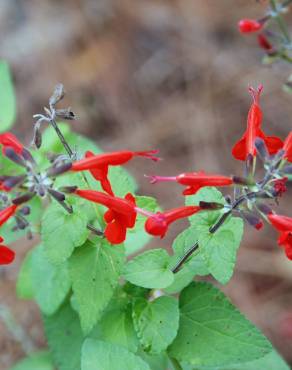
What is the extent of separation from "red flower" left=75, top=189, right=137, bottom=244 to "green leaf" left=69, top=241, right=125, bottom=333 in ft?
0.56

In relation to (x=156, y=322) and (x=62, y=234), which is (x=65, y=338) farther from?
(x=62, y=234)

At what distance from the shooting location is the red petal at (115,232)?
2.14m

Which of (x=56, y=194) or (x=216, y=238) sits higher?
(x=56, y=194)

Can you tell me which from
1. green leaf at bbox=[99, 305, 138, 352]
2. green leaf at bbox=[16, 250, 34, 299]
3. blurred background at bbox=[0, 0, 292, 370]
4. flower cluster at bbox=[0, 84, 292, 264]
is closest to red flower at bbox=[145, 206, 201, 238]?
flower cluster at bbox=[0, 84, 292, 264]

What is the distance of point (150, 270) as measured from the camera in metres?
2.38

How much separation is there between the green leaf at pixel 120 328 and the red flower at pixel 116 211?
1.66ft

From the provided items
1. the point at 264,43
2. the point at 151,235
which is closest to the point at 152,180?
the point at 151,235

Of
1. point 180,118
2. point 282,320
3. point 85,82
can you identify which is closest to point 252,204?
point 282,320

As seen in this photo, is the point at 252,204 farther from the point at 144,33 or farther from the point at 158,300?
the point at 144,33

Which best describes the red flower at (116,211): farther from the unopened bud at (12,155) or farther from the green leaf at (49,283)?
the green leaf at (49,283)

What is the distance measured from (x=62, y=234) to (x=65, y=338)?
884 millimetres

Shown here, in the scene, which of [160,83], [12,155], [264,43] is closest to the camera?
[12,155]

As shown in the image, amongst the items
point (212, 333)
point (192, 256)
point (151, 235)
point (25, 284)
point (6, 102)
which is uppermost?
point (6, 102)

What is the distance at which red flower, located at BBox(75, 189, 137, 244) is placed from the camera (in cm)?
214
